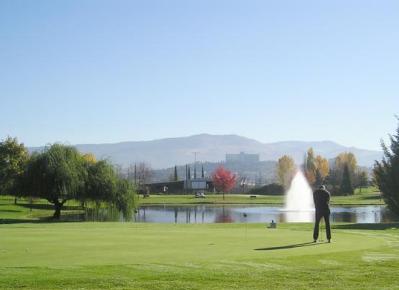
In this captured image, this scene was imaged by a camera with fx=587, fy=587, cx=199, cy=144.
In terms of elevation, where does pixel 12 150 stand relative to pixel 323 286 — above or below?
above

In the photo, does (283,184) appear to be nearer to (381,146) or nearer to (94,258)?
(381,146)

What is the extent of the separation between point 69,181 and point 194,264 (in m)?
36.3

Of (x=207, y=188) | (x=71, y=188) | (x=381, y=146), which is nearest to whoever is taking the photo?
(x=71, y=188)

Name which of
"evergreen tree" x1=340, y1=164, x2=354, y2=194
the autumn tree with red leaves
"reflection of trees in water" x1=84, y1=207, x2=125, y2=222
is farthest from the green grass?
"reflection of trees in water" x1=84, y1=207, x2=125, y2=222

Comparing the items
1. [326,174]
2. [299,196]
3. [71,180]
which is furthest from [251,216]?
[326,174]

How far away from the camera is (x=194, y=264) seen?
15.0m

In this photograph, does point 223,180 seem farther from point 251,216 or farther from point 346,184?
point 251,216

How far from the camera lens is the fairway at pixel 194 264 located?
13328 mm

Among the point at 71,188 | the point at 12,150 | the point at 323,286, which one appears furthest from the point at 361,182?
the point at 323,286

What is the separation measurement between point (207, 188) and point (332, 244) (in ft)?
509

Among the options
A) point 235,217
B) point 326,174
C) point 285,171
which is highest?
point 285,171

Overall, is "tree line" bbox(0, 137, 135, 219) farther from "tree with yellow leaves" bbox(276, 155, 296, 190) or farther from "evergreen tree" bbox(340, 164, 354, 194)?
"tree with yellow leaves" bbox(276, 155, 296, 190)

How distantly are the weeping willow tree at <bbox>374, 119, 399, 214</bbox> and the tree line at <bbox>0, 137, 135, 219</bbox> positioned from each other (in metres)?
22.5

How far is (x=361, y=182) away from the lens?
160 m
